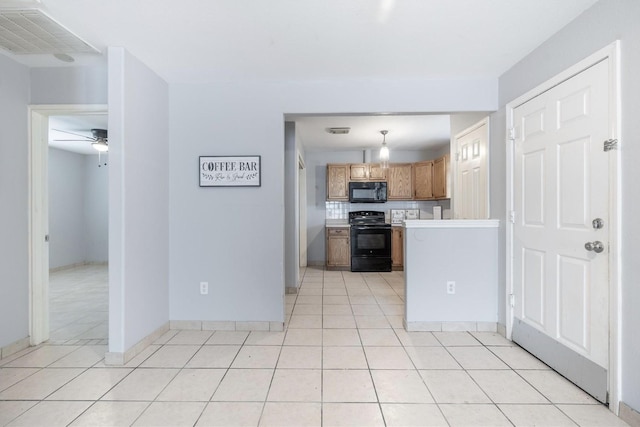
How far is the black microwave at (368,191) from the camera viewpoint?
5598mm

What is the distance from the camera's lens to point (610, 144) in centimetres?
159

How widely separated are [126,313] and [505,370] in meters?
2.71

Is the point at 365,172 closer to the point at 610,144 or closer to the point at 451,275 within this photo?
the point at 451,275

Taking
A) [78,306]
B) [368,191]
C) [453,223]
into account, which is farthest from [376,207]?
[78,306]

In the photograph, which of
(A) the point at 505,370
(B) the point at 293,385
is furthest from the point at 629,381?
(B) the point at 293,385

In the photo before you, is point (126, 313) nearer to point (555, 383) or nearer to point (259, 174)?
point (259, 174)

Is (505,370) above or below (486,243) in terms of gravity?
below

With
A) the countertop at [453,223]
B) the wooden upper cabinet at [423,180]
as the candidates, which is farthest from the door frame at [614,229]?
the wooden upper cabinet at [423,180]

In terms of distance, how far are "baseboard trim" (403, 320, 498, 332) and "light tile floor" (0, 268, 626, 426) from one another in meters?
0.07

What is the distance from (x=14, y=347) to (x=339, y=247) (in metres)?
4.25

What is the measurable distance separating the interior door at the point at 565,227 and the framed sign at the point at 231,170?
7.34ft

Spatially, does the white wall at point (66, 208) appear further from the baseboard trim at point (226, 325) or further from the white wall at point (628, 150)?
the white wall at point (628, 150)

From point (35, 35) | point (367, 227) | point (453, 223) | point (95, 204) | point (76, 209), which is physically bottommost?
point (367, 227)

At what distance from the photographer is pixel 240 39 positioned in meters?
2.04
